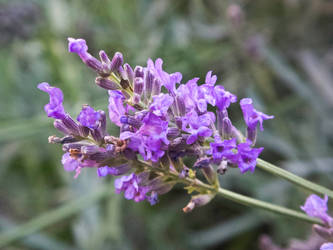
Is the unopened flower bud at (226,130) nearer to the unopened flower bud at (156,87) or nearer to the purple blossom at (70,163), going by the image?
the unopened flower bud at (156,87)

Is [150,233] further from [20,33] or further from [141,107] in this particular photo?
[141,107]

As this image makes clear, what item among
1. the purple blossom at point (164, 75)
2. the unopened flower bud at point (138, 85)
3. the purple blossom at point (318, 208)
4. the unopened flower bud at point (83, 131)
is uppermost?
the purple blossom at point (164, 75)

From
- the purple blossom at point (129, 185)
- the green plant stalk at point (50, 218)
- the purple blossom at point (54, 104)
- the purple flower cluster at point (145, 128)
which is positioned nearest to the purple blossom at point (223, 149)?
the purple flower cluster at point (145, 128)

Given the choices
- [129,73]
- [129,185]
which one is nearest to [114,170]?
[129,185]

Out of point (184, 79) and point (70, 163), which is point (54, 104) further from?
point (184, 79)

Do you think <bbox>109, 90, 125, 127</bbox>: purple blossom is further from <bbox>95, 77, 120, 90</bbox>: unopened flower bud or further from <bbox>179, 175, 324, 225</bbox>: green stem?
<bbox>179, 175, 324, 225</bbox>: green stem

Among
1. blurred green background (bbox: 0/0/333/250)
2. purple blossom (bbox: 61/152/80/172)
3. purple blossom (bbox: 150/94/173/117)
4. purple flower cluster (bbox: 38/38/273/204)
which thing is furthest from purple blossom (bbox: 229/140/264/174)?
blurred green background (bbox: 0/0/333/250)

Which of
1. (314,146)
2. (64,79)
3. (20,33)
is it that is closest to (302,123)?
(314,146)
